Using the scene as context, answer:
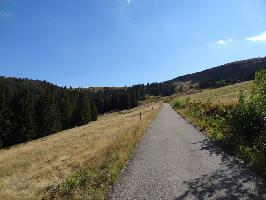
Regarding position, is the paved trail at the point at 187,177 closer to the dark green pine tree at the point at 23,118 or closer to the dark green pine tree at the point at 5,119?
the dark green pine tree at the point at 5,119

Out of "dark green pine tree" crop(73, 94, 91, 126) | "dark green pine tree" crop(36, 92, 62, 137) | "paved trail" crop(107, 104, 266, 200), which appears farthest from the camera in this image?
"dark green pine tree" crop(73, 94, 91, 126)

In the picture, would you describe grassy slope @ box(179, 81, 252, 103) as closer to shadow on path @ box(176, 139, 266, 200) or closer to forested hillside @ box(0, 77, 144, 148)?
forested hillside @ box(0, 77, 144, 148)

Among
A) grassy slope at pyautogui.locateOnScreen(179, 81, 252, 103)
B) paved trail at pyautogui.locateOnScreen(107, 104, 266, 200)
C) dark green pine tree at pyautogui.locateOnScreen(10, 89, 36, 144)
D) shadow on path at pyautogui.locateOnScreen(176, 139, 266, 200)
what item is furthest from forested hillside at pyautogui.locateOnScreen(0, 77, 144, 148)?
shadow on path at pyautogui.locateOnScreen(176, 139, 266, 200)

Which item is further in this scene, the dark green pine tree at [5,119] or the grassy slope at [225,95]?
the grassy slope at [225,95]

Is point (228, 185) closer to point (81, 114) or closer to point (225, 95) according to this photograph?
point (81, 114)

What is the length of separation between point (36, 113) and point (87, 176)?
57637 mm

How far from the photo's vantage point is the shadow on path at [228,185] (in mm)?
9945

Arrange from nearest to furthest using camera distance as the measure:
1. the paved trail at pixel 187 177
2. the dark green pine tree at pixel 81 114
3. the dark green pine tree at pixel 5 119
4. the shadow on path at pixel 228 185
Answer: the shadow on path at pixel 228 185 < the paved trail at pixel 187 177 < the dark green pine tree at pixel 5 119 < the dark green pine tree at pixel 81 114

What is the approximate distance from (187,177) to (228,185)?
1610 millimetres

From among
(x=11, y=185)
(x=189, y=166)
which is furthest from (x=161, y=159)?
(x=11, y=185)

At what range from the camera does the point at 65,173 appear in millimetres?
19328

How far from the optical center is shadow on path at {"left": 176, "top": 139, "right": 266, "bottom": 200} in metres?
9.95

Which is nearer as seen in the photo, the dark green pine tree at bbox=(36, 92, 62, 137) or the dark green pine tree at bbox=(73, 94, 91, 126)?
the dark green pine tree at bbox=(36, 92, 62, 137)

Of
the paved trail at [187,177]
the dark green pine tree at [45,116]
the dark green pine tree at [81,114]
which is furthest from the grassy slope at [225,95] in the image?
the paved trail at [187,177]
